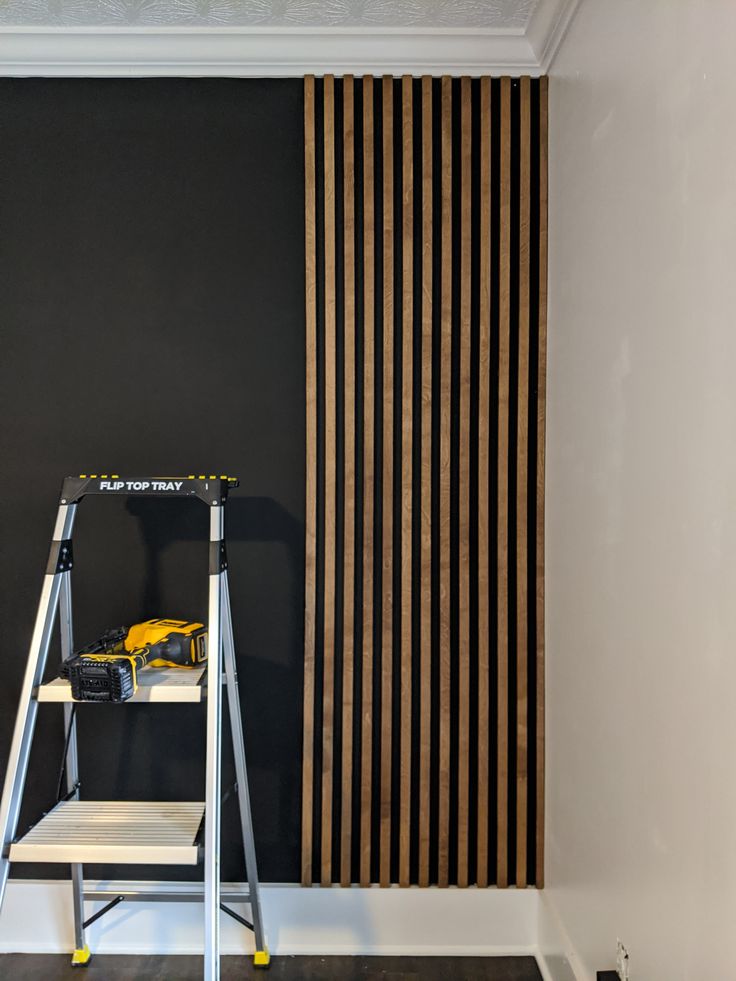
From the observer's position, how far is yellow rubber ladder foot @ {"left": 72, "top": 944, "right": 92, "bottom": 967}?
228cm

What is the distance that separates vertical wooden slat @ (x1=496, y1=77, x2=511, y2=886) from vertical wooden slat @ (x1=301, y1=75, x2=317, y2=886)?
0.60m

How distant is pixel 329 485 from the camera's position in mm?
2328

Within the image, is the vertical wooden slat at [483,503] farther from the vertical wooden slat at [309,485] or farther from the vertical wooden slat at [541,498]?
the vertical wooden slat at [309,485]

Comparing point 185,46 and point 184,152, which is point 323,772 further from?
point 185,46

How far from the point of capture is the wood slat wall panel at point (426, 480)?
2.30m

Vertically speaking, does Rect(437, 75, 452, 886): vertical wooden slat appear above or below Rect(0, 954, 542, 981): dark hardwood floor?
above

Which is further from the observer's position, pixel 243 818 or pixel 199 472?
pixel 199 472

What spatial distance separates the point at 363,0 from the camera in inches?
81.2

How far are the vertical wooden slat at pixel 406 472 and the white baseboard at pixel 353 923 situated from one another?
0.13 m

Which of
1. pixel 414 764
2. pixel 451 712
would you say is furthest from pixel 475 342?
pixel 414 764

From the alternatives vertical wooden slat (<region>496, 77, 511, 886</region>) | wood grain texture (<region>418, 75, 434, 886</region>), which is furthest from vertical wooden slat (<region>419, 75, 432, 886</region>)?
vertical wooden slat (<region>496, 77, 511, 886</region>)

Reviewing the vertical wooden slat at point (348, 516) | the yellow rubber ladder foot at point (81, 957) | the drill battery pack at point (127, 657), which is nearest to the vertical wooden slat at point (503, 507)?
the vertical wooden slat at point (348, 516)

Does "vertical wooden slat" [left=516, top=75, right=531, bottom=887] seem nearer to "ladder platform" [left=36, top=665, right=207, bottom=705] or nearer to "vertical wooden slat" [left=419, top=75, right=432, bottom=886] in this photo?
"vertical wooden slat" [left=419, top=75, right=432, bottom=886]

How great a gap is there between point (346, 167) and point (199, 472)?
3.56ft
